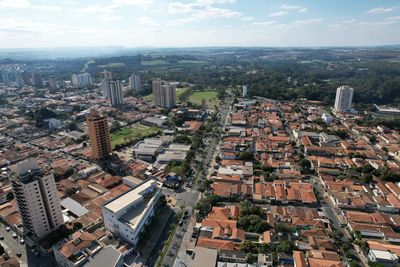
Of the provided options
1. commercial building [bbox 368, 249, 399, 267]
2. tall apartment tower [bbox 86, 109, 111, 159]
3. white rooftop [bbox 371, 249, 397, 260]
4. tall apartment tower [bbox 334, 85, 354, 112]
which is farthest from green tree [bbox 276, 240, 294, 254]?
tall apartment tower [bbox 334, 85, 354, 112]

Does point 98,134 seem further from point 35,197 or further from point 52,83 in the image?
point 52,83

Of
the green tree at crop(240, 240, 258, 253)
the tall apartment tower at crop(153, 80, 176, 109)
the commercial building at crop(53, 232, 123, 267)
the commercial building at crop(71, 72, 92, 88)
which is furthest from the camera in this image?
the commercial building at crop(71, 72, 92, 88)

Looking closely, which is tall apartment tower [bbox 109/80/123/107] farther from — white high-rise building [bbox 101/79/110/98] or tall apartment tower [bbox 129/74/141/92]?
tall apartment tower [bbox 129/74/141/92]

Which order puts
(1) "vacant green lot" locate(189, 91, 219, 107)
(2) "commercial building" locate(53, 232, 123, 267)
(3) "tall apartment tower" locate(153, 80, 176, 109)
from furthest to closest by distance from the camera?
1. (1) "vacant green lot" locate(189, 91, 219, 107)
2. (3) "tall apartment tower" locate(153, 80, 176, 109)
3. (2) "commercial building" locate(53, 232, 123, 267)

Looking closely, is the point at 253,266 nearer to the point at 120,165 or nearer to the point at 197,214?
the point at 197,214

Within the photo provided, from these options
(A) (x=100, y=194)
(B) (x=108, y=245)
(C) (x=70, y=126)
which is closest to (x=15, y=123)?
(C) (x=70, y=126)

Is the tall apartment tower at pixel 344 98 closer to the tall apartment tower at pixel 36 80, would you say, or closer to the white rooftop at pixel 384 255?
the white rooftop at pixel 384 255
